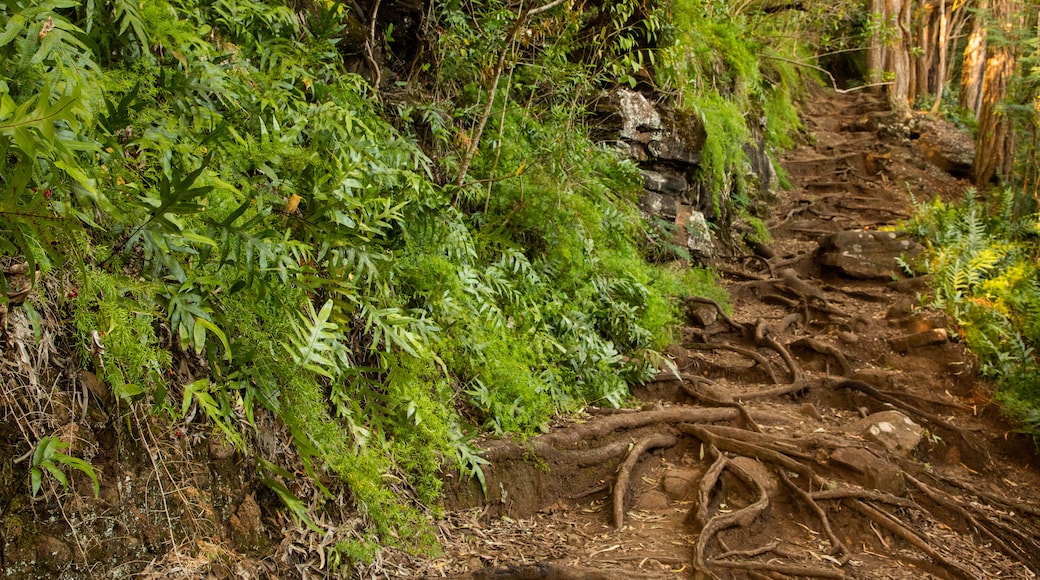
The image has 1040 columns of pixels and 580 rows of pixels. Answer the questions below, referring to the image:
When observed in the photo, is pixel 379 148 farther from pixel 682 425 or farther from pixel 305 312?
pixel 682 425

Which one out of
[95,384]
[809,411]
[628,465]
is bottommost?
[809,411]

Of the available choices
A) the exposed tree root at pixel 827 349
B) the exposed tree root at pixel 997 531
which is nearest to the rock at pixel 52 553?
the exposed tree root at pixel 997 531

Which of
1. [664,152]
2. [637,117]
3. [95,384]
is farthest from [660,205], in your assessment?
[95,384]

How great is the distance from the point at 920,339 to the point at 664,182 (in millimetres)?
3153

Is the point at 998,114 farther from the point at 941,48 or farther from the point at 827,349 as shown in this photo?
the point at 941,48

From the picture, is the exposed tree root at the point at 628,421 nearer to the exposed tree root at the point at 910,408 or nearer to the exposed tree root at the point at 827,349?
the exposed tree root at the point at 910,408

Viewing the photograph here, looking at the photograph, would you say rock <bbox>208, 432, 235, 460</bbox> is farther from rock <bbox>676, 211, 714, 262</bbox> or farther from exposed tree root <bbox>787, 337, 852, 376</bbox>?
rock <bbox>676, 211, 714, 262</bbox>

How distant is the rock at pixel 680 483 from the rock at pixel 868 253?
554 centimetres

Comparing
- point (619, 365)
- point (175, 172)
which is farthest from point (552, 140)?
point (175, 172)

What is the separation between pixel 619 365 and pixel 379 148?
2.72 metres

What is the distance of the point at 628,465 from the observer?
4.50m

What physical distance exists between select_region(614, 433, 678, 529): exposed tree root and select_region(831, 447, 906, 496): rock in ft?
3.71

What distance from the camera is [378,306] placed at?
3.71 meters

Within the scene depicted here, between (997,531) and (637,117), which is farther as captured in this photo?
(637,117)
